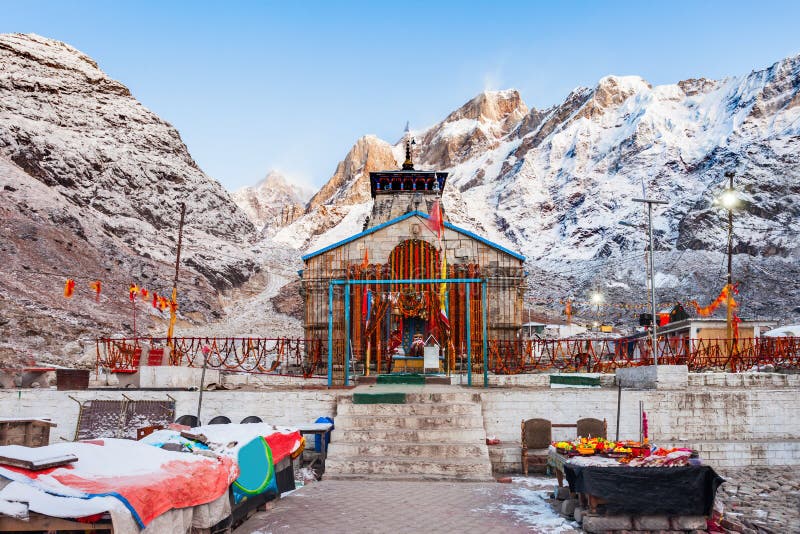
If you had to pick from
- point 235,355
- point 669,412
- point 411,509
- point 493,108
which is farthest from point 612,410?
point 493,108

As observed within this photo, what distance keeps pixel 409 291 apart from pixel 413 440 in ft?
Result: 29.7

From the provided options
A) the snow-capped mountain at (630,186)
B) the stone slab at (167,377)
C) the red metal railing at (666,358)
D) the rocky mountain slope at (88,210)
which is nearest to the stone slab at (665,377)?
the red metal railing at (666,358)

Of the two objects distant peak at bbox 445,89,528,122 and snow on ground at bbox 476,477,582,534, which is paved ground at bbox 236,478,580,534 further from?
distant peak at bbox 445,89,528,122

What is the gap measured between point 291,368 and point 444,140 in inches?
6602

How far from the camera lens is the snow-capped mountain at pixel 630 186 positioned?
76.6 meters

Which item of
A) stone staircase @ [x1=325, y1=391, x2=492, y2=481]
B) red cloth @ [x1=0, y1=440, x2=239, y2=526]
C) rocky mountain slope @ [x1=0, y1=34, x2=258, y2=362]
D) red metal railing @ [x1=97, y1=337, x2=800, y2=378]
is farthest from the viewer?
rocky mountain slope @ [x1=0, y1=34, x2=258, y2=362]

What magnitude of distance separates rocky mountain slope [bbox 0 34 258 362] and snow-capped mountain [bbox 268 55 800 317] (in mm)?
34002

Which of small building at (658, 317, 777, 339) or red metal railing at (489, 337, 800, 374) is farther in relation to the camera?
small building at (658, 317, 777, 339)

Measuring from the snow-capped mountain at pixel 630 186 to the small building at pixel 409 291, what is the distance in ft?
152

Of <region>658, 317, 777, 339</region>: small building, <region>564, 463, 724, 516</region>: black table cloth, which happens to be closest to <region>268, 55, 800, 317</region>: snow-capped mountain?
<region>658, 317, 777, 339</region>: small building

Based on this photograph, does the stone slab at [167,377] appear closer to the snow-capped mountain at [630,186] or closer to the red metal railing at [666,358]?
the red metal railing at [666,358]

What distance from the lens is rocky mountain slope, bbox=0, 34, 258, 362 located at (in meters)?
39.2

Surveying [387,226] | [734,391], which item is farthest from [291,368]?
[734,391]

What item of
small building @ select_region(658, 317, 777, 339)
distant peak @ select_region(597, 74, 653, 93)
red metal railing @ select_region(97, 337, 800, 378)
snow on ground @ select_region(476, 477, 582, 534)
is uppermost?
distant peak @ select_region(597, 74, 653, 93)
